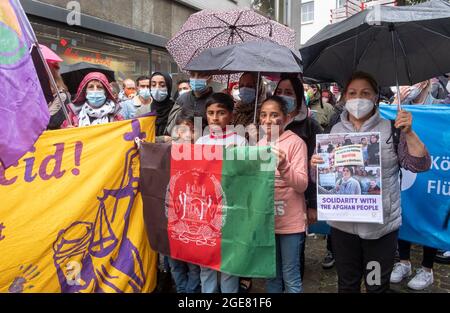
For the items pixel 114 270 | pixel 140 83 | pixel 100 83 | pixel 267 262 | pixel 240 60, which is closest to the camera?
pixel 267 262

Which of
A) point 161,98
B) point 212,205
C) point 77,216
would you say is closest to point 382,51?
point 212,205

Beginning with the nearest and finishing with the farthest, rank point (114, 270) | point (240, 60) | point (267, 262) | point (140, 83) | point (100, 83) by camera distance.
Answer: point (267, 262)
point (240, 60)
point (114, 270)
point (100, 83)
point (140, 83)

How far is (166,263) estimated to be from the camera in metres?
3.84

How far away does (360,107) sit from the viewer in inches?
104

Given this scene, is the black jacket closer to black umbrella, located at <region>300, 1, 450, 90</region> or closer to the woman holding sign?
black umbrella, located at <region>300, 1, 450, 90</region>

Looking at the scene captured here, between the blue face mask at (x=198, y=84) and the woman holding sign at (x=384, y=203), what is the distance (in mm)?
1550

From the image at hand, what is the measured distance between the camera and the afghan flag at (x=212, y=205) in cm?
265

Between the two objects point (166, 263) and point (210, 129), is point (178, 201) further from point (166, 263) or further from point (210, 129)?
point (166, 263)

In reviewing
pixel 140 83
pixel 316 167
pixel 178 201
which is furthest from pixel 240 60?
pixel 140 83

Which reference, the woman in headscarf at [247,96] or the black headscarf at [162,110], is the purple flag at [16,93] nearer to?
the woman in headscarf at [247,96]

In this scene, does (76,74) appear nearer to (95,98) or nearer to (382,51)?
(95,98)

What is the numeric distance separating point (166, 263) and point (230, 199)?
1.42 metres

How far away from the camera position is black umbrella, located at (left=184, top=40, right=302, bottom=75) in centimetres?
280

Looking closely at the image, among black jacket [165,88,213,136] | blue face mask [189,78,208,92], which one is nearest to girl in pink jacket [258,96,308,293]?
black jacket [165,88,213,136]
